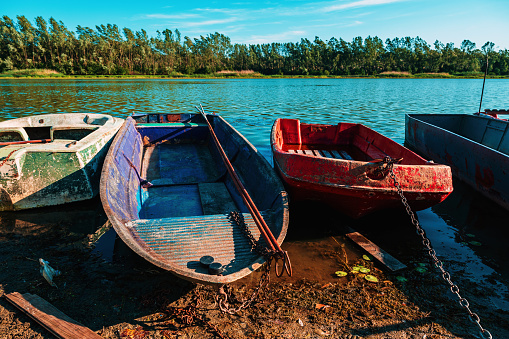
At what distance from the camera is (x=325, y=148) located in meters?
8.37

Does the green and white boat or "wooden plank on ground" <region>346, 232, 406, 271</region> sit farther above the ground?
the green and white boat

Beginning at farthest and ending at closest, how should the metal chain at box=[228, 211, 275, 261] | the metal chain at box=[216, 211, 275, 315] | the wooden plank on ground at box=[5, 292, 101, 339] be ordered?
1. the metal chain at box=[228, 211, 275, 261]
2. the metal chain at box=[216, 211, 275, 315]
3. the wooden plank on ground at box=[5, 292, 101, 339]

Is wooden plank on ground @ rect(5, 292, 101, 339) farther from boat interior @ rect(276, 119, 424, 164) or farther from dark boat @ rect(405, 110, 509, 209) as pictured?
dark boat @ rect(405, 110, 509, 209)

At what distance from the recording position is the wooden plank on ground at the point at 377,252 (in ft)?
13.2

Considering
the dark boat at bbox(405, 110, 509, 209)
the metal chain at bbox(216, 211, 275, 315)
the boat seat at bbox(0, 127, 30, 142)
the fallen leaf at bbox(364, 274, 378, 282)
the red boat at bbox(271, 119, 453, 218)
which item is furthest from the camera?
the boat seat at bbox(0, 127, 30, 142)

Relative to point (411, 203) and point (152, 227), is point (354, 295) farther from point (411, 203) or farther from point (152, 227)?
point (152, 227)

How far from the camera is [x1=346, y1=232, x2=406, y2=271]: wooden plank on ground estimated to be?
4022 mm

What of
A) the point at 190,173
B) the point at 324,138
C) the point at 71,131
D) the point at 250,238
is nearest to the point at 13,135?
the point at 71,131

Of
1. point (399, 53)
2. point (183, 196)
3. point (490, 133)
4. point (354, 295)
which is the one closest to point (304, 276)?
point (354, 295)

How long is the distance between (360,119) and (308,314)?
15603 millimetres

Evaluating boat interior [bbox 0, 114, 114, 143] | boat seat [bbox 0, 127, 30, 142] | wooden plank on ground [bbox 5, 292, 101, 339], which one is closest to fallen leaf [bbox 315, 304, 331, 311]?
wooden plank on ground [bbox 5, 292, 101, 339]

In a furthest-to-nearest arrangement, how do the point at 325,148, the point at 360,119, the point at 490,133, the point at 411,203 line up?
the point at 360,119, the point at 490,133, the point at 325,148, the point at 411,203

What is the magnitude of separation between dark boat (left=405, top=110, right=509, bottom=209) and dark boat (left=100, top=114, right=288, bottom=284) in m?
5.02

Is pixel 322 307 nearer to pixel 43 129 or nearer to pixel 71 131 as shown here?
pixel 71 131
